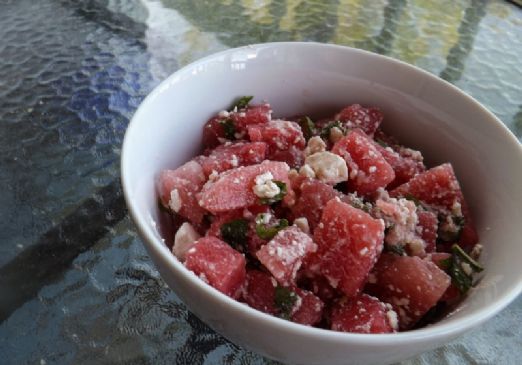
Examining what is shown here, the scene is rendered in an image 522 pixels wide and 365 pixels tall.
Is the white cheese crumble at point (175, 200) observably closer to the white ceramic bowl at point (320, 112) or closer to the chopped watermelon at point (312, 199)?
the white ceramic bowl at point (320, 112)

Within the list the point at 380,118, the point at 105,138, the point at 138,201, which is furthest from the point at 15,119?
the point at 380,118

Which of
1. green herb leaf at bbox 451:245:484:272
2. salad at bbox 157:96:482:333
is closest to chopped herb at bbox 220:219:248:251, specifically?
salad at bbox 157:96:482:333

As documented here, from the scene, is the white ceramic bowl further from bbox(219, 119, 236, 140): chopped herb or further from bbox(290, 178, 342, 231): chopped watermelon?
bbox(290, 178, 342, 231): chopped watermelon

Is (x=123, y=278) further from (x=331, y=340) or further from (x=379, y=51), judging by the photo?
(x=379, y=51)

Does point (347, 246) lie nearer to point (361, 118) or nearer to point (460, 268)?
point (460, 268)

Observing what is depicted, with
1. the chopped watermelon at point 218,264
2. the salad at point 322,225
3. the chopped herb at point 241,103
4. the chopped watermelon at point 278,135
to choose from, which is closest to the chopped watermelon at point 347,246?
the salad at point 322,225

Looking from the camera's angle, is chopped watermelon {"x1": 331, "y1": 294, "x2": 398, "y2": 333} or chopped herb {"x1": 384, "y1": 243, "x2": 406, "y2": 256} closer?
chopped watermelon {"x1": 331, "y1": 294, "x2": 398, "y2": 333}
